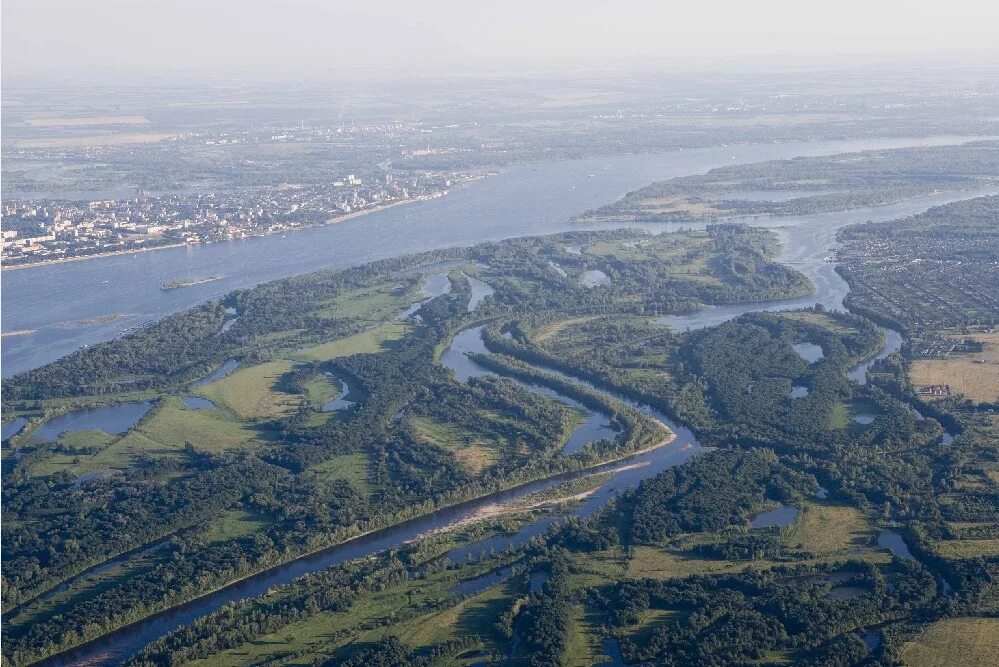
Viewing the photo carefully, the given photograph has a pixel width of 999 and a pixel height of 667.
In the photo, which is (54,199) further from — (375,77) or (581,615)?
(375,77)

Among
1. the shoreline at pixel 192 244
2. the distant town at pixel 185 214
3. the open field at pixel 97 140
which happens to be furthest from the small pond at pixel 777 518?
the open field at pixel 97 140

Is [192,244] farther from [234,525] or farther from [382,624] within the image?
[382,624]

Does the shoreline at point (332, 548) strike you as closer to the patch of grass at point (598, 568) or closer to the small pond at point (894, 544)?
the patch of grass at point (598, 568)

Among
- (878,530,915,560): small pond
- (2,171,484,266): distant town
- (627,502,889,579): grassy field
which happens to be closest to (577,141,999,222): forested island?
(2,171,484,266): distant town

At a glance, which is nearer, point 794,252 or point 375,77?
point 794,252

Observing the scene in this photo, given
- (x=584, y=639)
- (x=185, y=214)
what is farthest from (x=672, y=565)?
(x=185, y=214)

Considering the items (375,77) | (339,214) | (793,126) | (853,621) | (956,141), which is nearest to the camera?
(853,621)

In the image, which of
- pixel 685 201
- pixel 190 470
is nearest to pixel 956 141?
pixel 685 201
